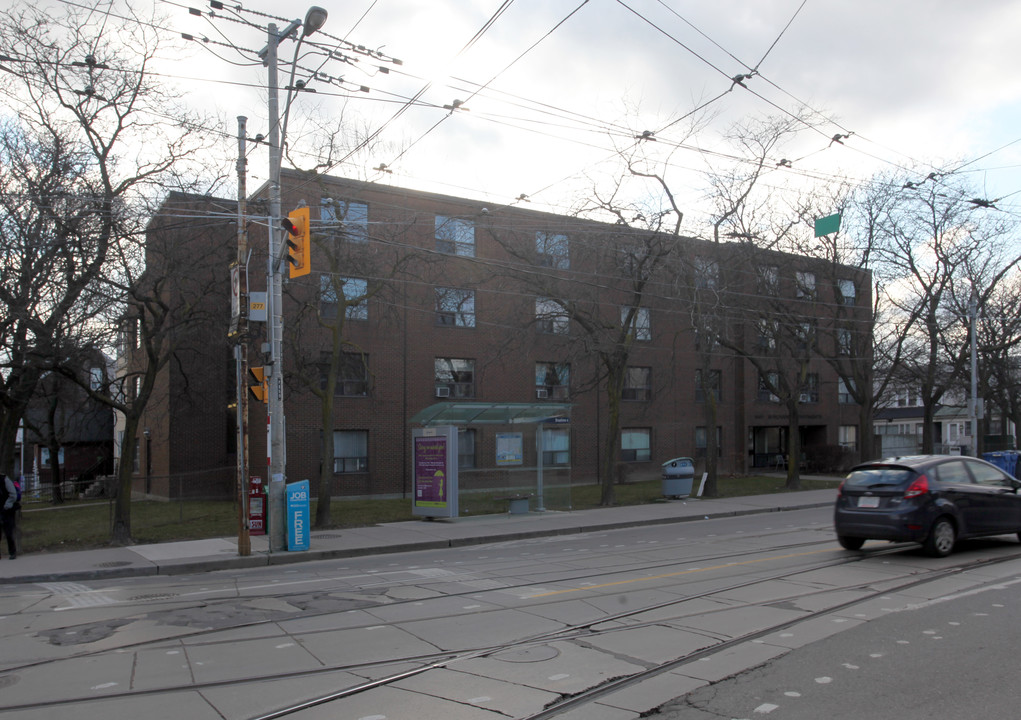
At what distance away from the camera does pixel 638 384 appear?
38.0 metres

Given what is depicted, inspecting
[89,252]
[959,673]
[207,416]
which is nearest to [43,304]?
[89,252]

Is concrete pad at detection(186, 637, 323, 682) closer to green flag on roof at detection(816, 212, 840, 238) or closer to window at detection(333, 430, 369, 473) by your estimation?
green flag on roof at detection(816, 212, 840, 238)

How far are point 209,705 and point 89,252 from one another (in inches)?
512

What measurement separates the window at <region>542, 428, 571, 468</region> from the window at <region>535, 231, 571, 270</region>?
5.60 metres

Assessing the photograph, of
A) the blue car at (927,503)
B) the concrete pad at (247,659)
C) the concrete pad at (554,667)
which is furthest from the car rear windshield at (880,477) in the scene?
the concrete pad at (247,659)

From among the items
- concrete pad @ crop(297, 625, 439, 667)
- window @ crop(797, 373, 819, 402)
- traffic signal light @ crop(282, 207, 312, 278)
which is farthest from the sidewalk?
window @ crop(797, 373, 819, 402)

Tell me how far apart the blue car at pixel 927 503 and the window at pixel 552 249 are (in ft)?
44.8

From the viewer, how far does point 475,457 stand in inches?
1253

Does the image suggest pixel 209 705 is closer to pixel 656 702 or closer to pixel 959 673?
pixel 656 702

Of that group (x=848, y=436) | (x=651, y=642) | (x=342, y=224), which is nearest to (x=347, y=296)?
(x=342, y=224)

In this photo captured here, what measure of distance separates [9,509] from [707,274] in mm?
19955

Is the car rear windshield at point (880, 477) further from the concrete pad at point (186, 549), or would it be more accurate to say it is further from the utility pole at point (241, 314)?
the concrete pad at point (186, 549)

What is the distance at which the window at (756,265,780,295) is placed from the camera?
28.9m

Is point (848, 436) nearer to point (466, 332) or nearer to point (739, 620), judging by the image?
point (466, 332)
